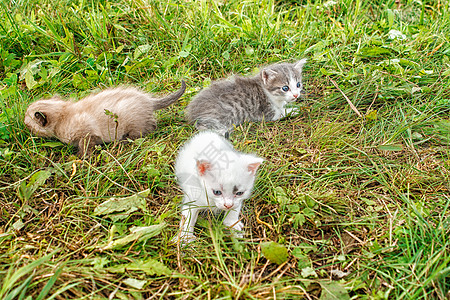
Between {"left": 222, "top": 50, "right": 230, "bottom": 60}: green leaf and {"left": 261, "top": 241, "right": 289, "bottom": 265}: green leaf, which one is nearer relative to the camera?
{"left": 261, "top": 241, "right": 289, "bottom": 265}: green leaf

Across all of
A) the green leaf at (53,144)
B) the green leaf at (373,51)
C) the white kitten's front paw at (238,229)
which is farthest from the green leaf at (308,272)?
the green leaf at (373,51)

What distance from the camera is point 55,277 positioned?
1832 mm

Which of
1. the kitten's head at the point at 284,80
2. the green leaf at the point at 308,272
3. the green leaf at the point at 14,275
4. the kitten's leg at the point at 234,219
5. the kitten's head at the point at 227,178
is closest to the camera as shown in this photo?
the green leaf at the point at 14,275

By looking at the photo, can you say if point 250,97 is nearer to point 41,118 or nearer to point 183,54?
point 183,54

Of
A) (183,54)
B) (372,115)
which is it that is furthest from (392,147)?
(183,54)

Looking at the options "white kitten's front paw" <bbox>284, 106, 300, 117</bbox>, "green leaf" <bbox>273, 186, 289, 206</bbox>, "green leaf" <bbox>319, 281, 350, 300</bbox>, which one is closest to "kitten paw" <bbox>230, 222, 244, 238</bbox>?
"green leaf" <bbox>273, 186, 289, 206</bbox>

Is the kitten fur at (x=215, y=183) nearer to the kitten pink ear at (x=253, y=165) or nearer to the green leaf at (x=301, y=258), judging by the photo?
the kitten pink ear at (x=253, y=165)

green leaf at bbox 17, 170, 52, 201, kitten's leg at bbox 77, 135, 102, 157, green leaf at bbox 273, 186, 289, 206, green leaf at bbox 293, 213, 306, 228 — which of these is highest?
green leaf at bbox 17, 170, 52, 201

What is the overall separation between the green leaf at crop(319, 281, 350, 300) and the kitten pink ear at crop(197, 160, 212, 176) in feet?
3.04

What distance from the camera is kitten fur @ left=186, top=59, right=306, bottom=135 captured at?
3453mm

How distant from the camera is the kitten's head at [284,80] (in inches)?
145

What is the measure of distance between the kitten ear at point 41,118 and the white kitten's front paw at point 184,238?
1535 mm

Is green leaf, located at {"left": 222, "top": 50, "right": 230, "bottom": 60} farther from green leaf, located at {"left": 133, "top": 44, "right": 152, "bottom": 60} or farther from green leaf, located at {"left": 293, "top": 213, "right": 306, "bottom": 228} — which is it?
green leaf, located at {"left": 293, "top": 213, "right": 306, "bottom": 228}

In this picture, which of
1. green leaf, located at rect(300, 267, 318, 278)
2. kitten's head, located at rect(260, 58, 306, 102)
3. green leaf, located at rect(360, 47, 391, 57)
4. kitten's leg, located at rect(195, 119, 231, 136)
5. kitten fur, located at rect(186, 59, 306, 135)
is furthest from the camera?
green leaf, located at rect(360, 47, 391, 57)
